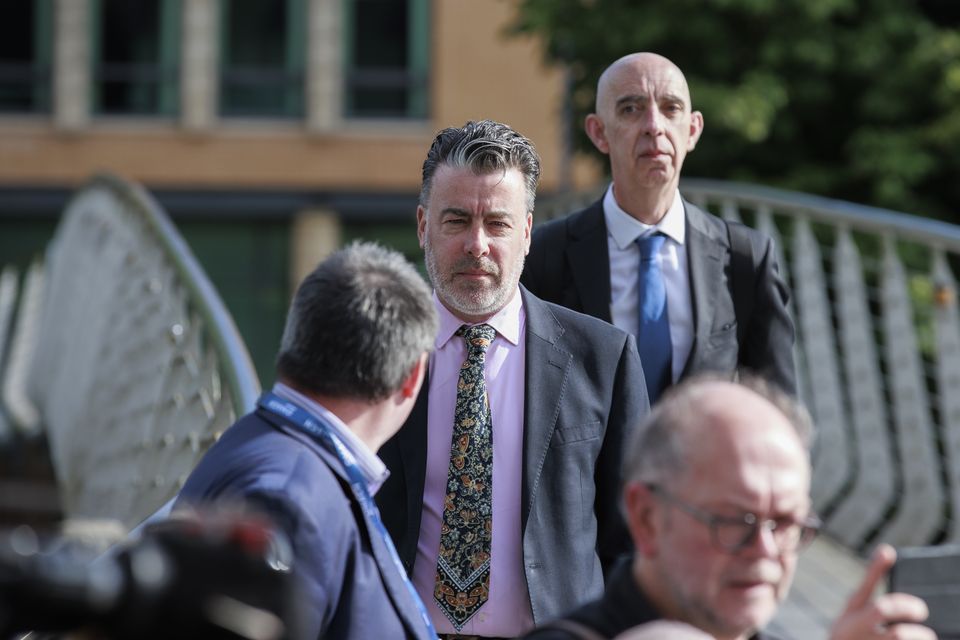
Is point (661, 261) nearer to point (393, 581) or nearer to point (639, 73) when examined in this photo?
point (639, 73)

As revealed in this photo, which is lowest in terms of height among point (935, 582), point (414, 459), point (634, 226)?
point (935, 582)

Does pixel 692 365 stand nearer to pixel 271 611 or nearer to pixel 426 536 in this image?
pixel 426 536

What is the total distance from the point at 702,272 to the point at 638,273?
164 millimetres

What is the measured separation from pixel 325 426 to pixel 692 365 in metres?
1.75

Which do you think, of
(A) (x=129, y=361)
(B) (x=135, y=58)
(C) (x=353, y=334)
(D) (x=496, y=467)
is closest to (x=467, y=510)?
(D) (x=496, y=467)

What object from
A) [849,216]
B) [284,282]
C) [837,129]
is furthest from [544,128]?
[849,216]

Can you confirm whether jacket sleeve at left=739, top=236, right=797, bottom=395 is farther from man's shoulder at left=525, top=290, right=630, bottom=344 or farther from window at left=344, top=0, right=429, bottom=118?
window at left=344, top=0, right=429, bottom=118

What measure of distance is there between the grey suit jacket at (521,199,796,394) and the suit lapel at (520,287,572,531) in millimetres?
657

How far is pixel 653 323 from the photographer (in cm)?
446

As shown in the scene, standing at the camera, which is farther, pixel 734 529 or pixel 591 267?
pixel 591 267

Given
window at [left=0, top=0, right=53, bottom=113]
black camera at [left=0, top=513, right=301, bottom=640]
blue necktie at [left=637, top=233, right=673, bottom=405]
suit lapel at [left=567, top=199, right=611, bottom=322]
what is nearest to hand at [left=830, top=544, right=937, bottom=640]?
black camera at [left=0, top=513, right=301, bottom=640]

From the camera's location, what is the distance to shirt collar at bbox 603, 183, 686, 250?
4539 mm

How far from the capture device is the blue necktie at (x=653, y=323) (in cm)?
442

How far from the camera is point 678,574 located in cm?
241
